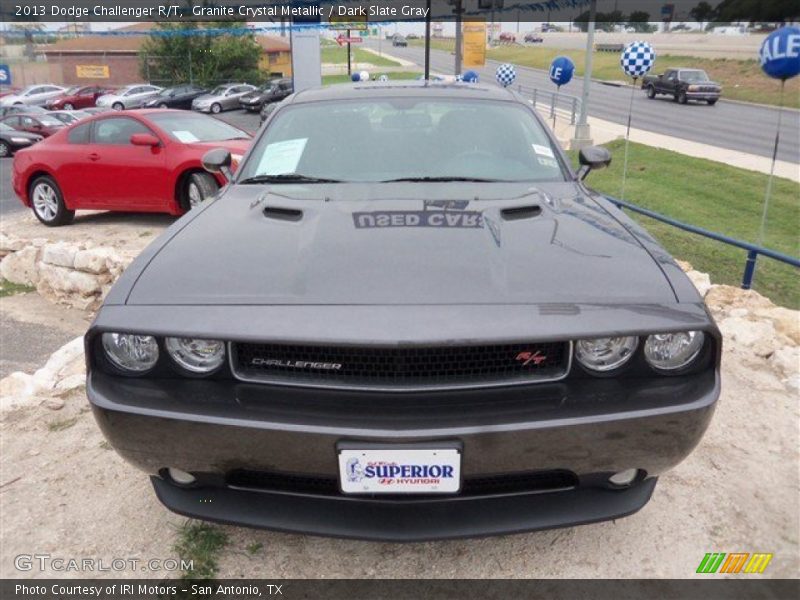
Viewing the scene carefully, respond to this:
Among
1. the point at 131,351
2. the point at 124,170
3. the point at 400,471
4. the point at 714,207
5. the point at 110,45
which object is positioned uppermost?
the point at 110,45

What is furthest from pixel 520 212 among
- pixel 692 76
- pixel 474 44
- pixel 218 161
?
pixel 692 76

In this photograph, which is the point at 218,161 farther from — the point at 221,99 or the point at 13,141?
the point at 221,99

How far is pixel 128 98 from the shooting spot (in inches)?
1475

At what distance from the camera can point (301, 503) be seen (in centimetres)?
210

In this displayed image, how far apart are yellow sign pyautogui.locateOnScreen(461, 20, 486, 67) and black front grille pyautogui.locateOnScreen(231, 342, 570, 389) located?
22.0m

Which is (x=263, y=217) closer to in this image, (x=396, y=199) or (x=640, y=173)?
(x=396, y=199)

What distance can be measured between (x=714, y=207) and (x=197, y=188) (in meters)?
8.10

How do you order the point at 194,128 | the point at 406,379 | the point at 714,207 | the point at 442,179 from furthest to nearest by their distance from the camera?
the point at 714,207
the point at 194,128
the point at 442,179
the point at 406,379

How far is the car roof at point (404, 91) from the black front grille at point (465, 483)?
89.7 inches

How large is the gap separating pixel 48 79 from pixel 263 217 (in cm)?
6083

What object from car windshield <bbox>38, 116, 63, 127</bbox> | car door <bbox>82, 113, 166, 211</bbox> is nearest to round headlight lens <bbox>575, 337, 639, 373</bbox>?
car door <bbox>82, 113, 166, 211</bbox>

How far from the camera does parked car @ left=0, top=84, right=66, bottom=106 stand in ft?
123

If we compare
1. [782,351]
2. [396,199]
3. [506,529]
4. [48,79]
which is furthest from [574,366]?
[48,79]

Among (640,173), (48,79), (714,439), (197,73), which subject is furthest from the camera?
(48,79)
